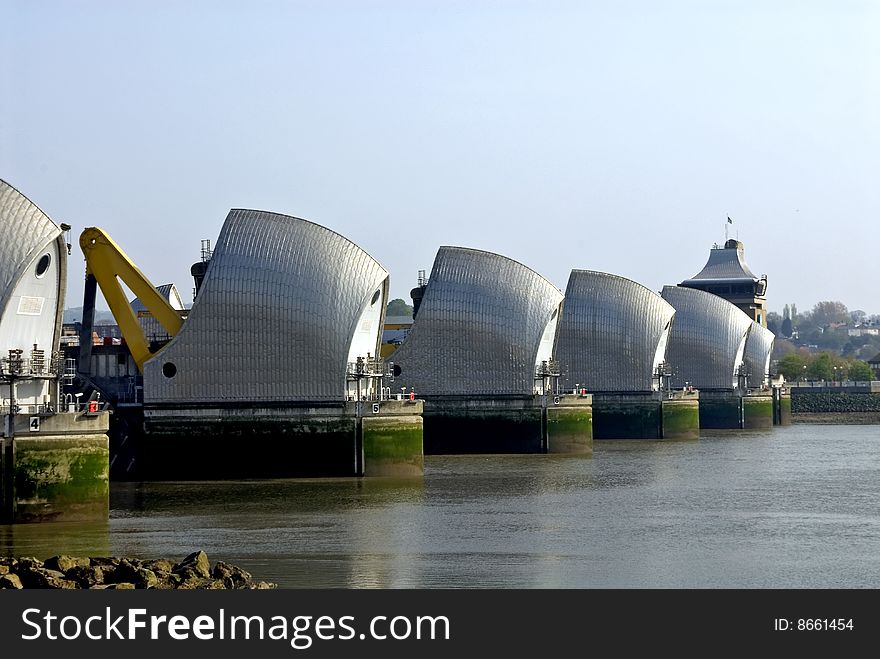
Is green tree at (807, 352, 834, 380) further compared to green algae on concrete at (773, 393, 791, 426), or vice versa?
green tree at (807, 352, 834, 380)

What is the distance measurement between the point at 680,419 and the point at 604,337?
6.69 metres

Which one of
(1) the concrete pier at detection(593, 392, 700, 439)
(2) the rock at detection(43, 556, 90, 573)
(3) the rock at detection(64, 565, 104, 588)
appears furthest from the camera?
(1) the concrete pier at detection(593, 392, 700, 439)

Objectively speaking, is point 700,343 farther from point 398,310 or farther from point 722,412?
point 398,310

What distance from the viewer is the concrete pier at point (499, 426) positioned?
69.1 m

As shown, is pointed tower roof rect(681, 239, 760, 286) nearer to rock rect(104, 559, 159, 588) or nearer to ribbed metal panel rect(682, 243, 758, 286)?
ribbed metal panel rect(682, 243, 758, 286)

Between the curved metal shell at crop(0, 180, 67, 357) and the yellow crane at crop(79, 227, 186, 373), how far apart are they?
1222cm

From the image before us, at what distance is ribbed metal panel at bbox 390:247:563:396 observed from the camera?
230 ft

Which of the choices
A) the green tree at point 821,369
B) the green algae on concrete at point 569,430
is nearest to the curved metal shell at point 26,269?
the green algae on concrete at point 569,430

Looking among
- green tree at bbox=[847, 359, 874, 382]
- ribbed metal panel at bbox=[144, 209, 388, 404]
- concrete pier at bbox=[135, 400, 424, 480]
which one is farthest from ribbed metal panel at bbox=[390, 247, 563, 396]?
green tree at bbox=[847, 359, 874, 382]

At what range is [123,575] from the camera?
2736cm

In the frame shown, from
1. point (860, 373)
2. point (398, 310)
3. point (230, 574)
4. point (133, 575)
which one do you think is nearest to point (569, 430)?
point (230, 574)

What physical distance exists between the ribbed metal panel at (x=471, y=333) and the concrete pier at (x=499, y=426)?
1.76 ft

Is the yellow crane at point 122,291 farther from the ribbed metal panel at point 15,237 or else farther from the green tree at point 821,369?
the green tree at point 821,369
